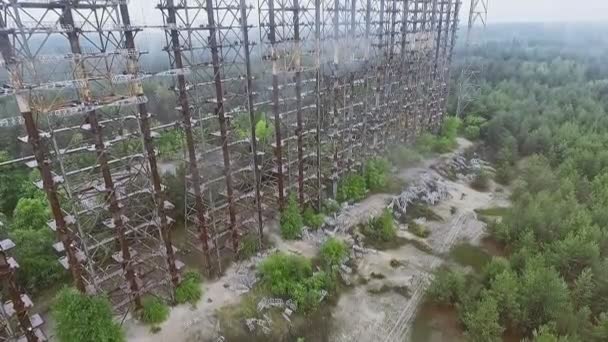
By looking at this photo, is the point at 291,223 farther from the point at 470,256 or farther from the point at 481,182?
the point at 481,182

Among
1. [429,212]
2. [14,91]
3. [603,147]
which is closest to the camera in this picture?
[14,91]

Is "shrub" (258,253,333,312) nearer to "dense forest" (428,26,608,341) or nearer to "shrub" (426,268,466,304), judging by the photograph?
"shrub" (426,268,466,304)

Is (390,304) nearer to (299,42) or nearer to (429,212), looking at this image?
(429,212)

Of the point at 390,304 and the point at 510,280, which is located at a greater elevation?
the point at 510,280

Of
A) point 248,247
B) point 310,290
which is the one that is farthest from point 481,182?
point 248,247

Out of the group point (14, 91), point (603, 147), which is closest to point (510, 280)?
point (14, 91)

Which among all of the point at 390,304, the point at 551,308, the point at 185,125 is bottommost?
the point at 390,304

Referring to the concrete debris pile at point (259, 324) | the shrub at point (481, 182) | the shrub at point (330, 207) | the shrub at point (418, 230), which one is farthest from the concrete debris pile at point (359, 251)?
the shrub at point (481, 182)
